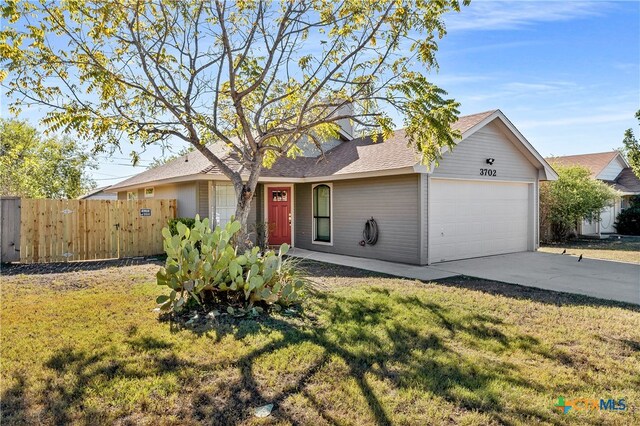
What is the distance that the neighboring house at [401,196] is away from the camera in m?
10.9

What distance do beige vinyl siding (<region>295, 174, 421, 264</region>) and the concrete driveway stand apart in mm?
1157

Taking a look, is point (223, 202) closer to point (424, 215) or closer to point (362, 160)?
point (362, 160)

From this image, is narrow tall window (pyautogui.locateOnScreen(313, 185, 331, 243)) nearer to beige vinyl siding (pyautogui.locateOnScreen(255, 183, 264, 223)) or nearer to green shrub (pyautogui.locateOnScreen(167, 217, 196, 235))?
beige vinyl siding (pyautogui.locateOnScreen(255, 183, 264, 223))

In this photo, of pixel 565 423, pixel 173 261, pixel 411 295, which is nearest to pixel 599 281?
pixel 411 295

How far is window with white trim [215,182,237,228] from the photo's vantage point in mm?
12969

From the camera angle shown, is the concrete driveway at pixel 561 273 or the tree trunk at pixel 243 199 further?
the concrete driveway at pixel 561 273

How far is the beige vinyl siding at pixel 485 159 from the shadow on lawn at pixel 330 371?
262 inches

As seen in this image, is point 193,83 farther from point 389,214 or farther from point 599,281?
point 599,281

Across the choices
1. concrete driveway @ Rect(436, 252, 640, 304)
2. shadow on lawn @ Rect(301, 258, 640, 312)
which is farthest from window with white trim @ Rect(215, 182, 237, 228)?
concrete driveway @ Rect(436, 252, 640, 304)

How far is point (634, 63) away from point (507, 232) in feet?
19.3

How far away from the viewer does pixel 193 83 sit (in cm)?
782

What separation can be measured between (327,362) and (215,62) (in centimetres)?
626

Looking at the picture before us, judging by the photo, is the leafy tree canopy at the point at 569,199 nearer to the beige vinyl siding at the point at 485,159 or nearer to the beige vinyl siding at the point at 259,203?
the beige vinyl siding at the point at 485,159

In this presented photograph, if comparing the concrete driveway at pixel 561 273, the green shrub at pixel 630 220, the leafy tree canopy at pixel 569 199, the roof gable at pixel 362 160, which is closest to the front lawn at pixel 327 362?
the concrete driveway at pixel 561 273
